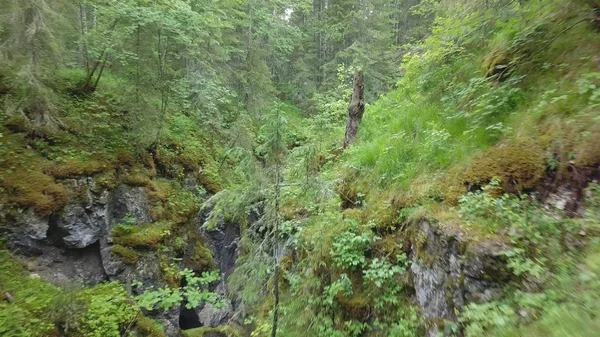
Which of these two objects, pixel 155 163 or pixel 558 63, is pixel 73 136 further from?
pixel 558 63

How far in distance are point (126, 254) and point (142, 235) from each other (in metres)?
0.67

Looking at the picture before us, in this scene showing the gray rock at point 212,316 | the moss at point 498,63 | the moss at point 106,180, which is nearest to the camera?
the moss at point 498,63

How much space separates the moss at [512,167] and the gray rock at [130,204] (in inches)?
326

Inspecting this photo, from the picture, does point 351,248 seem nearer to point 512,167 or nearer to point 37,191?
point 512,167

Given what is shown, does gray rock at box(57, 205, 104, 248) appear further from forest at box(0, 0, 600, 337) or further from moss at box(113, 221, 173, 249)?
moss at box(113, 221, 173, 249)

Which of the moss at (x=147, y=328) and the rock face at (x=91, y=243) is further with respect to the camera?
the rock face at (x=91, y=243)

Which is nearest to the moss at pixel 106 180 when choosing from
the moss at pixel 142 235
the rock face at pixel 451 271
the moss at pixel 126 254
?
the moss at pixel 142 235

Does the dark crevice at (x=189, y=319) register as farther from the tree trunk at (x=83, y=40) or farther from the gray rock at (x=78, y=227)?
the tree trunk at (x=83, y=40)

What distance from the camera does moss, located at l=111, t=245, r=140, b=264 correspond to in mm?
7656

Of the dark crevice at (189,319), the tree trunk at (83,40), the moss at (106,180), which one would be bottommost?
the dark crevice at (189,319)

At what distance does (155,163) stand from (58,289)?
4569 mm

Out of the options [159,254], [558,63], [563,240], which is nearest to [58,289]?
[159,254]

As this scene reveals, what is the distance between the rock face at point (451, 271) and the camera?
8.89 ft

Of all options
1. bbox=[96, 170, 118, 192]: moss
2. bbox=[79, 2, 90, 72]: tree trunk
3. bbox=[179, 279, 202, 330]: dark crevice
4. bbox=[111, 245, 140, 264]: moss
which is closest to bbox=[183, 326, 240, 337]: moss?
bbox=[179, 279, 202, 330]: dark crevice
